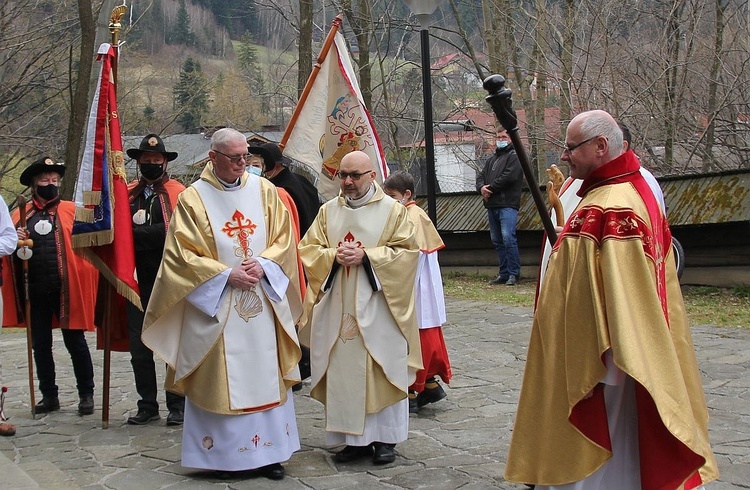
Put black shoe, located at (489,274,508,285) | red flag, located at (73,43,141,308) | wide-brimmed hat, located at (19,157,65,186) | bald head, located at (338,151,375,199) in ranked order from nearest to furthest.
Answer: bald head, located at (338,151,375,199) < red flag, located at (73,43,141,308) < wide-brimmed hat, located at (19,157,65,186) < black shoe, located at (489,274,508,285)

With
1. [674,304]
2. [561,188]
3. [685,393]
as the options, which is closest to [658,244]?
[674,304]

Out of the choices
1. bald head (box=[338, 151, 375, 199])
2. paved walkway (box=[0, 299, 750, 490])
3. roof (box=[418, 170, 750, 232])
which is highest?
bald head (box=[338, 151, 375, 199])

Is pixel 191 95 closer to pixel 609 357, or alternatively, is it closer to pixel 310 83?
pixel 310 83

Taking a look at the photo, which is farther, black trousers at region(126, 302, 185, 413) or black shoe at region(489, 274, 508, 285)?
black shoe at region(489, 274, 508, 285)

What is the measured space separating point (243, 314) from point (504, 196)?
8.46 meters

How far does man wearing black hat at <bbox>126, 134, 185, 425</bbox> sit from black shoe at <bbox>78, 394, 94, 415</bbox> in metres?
0.56

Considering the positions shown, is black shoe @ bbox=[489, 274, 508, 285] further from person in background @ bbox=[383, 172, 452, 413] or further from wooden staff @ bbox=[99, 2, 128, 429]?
wooden staff @ bbox=[99, 2, 128, 429]

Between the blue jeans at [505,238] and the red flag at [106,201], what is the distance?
7.59 m

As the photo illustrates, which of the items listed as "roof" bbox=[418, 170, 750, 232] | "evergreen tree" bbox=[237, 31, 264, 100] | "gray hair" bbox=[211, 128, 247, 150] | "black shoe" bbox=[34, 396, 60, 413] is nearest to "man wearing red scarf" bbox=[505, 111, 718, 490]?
"gray hair" bbox=[211, 128, 247, 150]

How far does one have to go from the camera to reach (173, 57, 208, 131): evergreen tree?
28.6m

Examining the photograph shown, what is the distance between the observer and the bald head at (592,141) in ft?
14.3

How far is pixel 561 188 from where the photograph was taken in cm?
584

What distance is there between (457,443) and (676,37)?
1225 cm

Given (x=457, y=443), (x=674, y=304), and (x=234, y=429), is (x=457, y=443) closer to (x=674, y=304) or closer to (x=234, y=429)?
(x=234, y=429)
